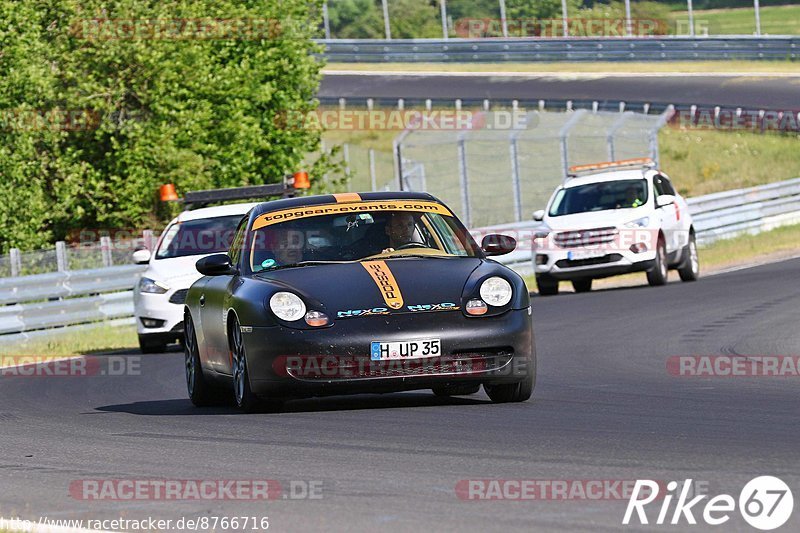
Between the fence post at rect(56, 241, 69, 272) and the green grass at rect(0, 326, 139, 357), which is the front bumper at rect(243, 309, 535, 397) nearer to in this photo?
the green grass at rect(0, 326, 139, 357)

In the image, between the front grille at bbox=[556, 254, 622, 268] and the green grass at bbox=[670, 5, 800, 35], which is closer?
the front grille at bbox=[556, 254, 622, 268]

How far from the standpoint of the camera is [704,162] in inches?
1815

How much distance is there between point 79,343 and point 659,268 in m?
8.36

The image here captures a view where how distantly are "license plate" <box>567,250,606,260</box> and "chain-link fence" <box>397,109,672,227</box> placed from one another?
5944 millimetres

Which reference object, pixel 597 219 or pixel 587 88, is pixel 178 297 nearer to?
pixel 597 219

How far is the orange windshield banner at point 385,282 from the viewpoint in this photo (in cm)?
987

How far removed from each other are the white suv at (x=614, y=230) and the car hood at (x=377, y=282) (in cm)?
1385

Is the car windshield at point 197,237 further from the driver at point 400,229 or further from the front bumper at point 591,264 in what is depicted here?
the driver at point 400,229

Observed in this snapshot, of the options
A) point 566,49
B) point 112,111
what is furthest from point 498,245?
point 566,49

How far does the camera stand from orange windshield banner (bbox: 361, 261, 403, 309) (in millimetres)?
9867

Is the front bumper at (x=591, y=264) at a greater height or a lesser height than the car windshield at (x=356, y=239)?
lesser

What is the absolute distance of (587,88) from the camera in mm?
52500

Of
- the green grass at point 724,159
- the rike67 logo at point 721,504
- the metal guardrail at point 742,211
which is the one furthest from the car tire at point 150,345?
the green grass at point 724,159

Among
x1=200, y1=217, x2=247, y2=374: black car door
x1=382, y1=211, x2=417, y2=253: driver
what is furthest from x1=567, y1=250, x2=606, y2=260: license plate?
x1=382, y1=211, x2=417, y2=253: driver
